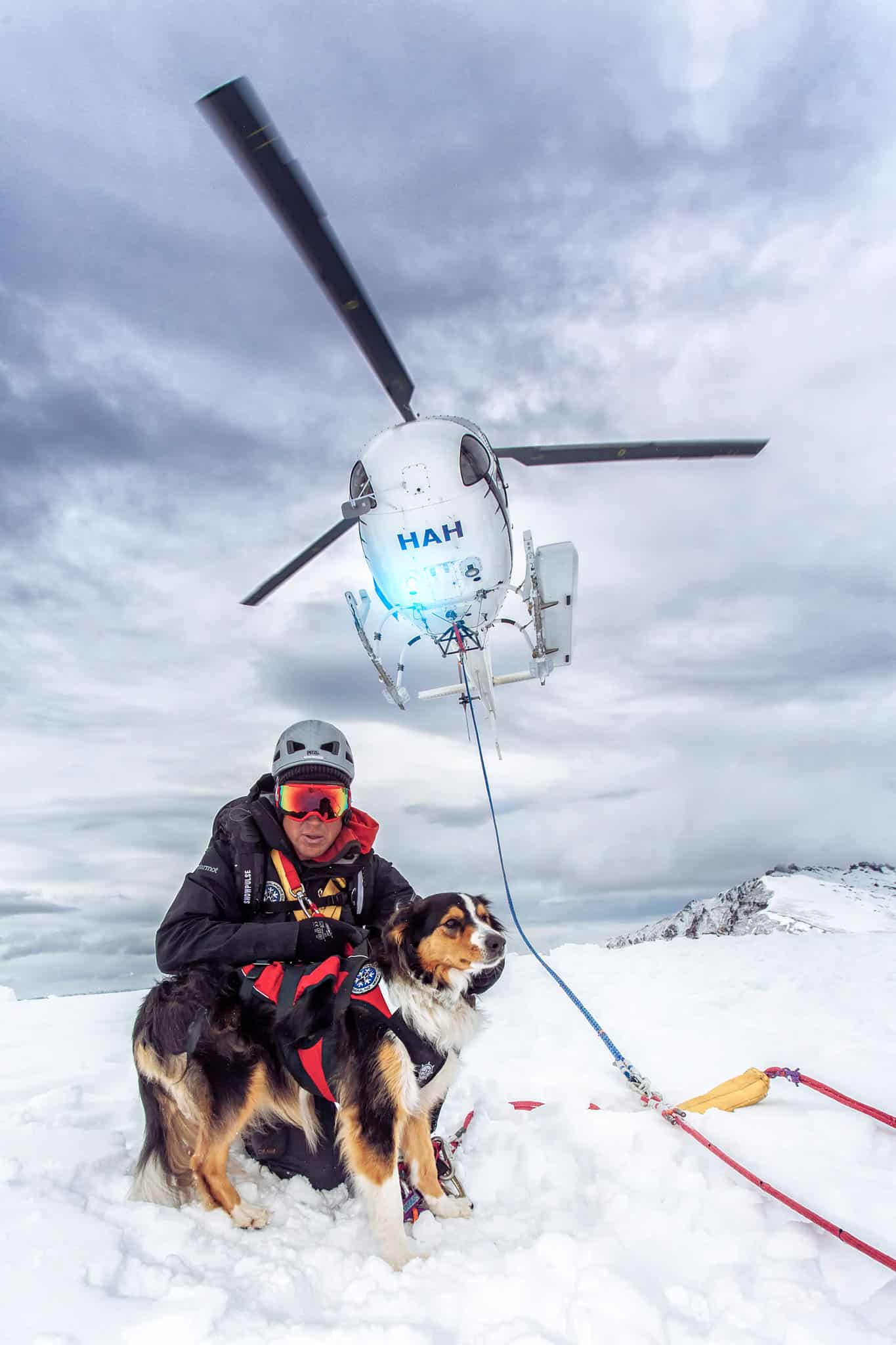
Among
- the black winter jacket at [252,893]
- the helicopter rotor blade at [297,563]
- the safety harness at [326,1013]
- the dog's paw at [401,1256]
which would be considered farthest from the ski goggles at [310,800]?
the helicopter rotor blade at [297,563]

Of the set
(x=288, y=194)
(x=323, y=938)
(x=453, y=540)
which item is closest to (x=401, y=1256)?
(x=323, y=938)

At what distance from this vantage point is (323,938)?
3736 mm

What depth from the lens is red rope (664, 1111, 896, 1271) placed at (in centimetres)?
235

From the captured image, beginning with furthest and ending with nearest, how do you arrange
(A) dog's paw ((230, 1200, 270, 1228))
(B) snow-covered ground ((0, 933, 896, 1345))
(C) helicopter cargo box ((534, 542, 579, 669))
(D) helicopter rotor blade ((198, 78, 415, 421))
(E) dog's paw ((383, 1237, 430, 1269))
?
(C) helicopter cargo box ((534, 542, 579, 669))
(D) helicopter rotor blade ((198, 78, 415, 421))
(A) dog's paw ((230, 1200, 270, 1228))
(E) dog's paw ((383, 1237, 430, 1269))
(B) snow-covered ground ((0, 933, 896, 1345))

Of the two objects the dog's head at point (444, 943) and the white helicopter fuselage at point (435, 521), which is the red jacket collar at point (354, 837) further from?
the white helicopter fuselage at point (435, 521)

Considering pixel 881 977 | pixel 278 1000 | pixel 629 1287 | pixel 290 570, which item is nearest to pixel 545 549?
pixel 290 570

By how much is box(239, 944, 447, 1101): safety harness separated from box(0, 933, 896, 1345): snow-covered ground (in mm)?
→ 607

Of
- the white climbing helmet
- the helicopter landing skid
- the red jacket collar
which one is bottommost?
the red jacket collar

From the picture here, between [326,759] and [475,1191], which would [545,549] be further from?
[475,1191]

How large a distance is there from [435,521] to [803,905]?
10.2 metres

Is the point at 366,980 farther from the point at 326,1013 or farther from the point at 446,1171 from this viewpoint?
the point at 446,1171

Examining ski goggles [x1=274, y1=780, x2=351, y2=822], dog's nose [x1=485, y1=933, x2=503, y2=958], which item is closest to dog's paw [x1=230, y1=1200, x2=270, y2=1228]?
dog's nose [x1=485, y1=933, x2=503, y2=958]

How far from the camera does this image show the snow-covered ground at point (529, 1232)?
226 cm

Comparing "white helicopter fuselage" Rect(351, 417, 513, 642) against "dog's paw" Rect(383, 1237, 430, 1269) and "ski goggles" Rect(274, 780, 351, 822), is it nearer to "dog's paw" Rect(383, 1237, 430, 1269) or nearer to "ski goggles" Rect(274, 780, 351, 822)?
"ski goggles" Rect(274, 780, 351, 822)
